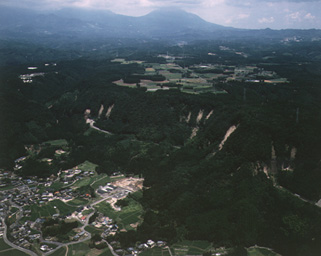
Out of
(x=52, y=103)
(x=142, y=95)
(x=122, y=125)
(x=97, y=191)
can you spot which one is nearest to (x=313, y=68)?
(x=142, y=95)

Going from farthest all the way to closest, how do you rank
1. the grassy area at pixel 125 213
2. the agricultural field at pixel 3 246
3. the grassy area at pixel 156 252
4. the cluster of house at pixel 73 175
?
1. the cluster of house at pixel 73 175
2. the grassy area at pixel 125 213
3. the agricultural field at pixel 3 246
4. the grassy area at pixel 156 252

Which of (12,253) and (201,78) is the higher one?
(201,78)

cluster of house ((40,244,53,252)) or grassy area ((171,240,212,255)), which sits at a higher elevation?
grassy area ((171,240,212,255))

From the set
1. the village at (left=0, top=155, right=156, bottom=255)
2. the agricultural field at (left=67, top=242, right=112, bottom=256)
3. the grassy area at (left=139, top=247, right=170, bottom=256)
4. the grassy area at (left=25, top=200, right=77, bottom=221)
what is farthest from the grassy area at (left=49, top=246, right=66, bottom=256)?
the grassy area at (left=139, top=247, right=170, bottom=256)

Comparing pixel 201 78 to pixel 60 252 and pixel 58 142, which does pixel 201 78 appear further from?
pixel 60 252

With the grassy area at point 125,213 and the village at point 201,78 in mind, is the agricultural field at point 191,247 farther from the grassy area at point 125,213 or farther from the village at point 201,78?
the village at point 201,78

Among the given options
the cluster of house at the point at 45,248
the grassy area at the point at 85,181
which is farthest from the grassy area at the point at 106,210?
the cluster of house at the point at 45,248

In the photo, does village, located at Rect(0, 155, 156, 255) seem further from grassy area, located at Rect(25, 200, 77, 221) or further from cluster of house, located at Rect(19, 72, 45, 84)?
cluster of house, located at Rect(19, 72, 45, 84)

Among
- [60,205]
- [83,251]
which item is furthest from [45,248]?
[60,205]

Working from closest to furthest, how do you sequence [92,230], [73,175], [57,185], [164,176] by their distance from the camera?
[92,230], [164,176], [57,185], [73,175]
